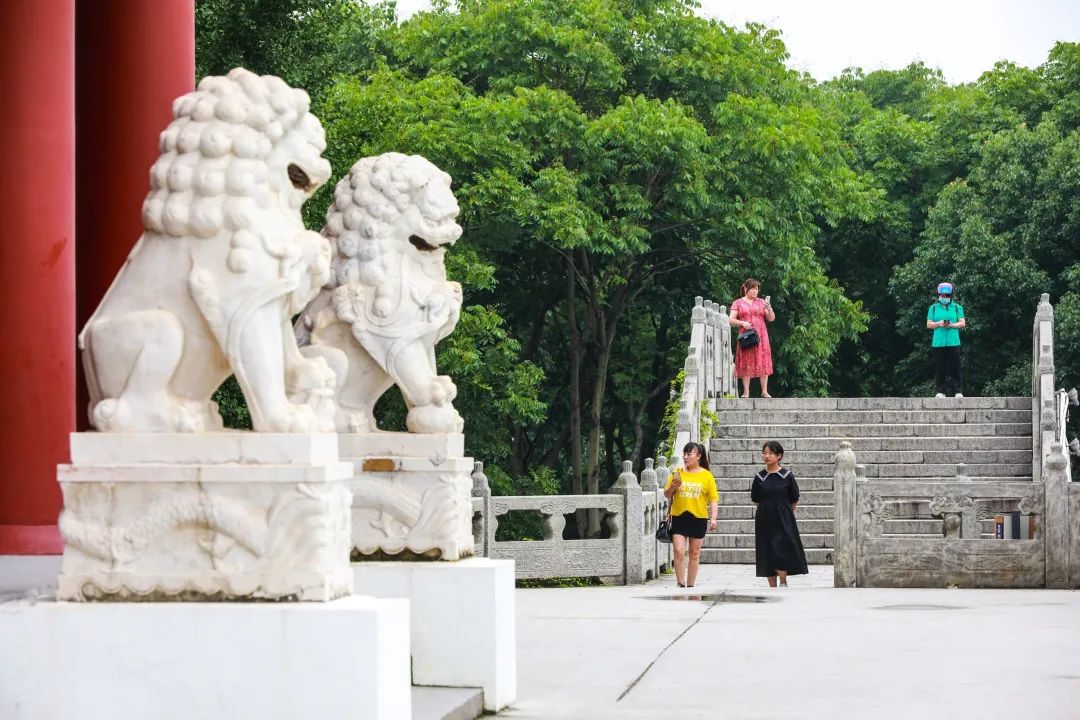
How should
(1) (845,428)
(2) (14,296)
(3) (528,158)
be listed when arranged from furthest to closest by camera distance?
(3) (528,158) → (1) (845,428) → (2) (14,296)

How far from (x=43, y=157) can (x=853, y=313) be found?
25154 millimetres

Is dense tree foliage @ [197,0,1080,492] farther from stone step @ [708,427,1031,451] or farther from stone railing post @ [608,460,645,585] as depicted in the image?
stone railing post @ [608,460,645,585]

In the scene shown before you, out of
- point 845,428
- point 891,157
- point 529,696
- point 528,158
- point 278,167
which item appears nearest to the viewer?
point 278,167

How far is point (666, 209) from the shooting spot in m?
30.3

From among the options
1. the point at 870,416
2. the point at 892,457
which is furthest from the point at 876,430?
the point at 892,457

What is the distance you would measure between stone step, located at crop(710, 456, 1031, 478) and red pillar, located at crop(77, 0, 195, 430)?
14060 millimetres

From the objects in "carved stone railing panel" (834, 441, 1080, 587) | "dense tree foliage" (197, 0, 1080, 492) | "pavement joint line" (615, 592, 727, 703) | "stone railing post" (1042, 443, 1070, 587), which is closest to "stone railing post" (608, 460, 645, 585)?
"carved stone railing panel" (834, 441, 1080, 587)

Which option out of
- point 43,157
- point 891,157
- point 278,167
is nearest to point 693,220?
point 891,157

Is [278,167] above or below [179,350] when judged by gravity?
above

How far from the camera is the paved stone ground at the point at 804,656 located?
7898 mm

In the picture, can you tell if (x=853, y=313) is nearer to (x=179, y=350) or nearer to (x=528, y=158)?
(x=528, y=158)

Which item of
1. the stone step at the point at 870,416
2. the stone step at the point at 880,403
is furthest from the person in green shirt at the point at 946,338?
the stone step at the point at 870,416

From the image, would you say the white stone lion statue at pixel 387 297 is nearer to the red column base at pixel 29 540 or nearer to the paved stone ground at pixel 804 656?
the paved stone ground at pixel 804 656

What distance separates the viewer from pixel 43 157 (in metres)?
8.66
